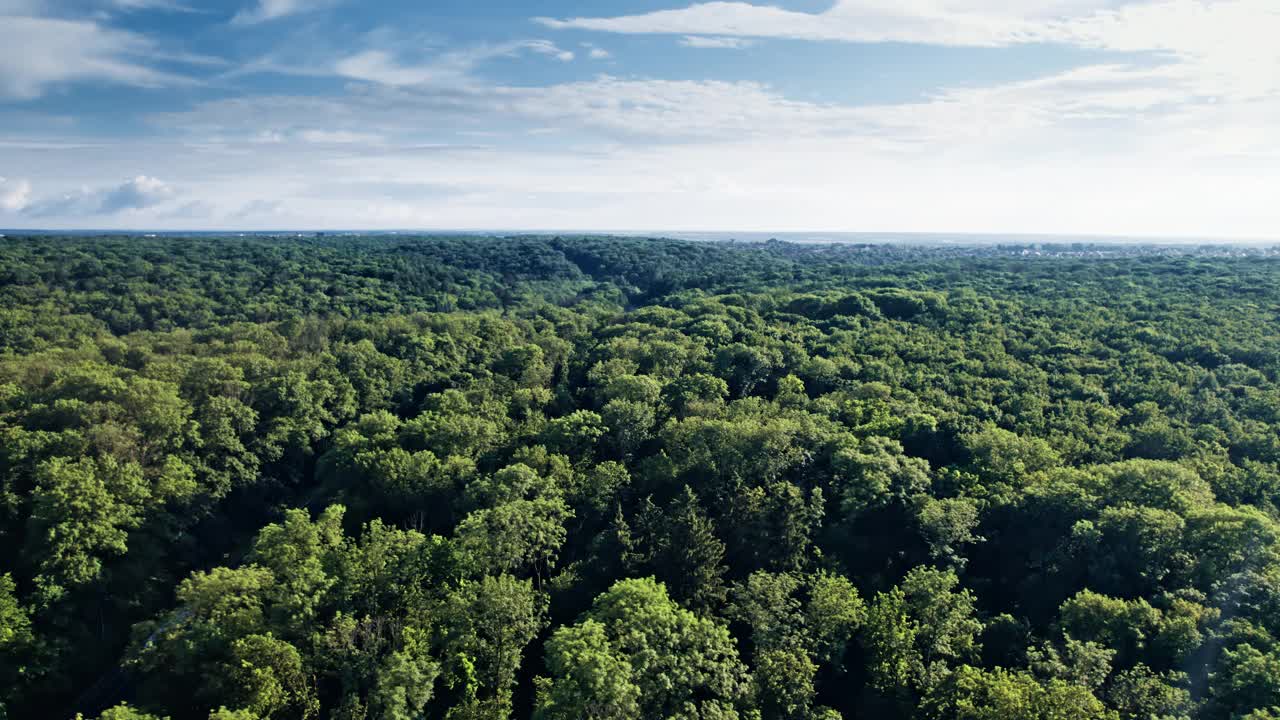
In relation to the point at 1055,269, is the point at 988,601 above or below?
below

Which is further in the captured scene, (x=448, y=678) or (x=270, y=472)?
(x=270, y=472)

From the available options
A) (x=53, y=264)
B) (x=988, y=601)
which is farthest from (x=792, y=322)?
(x=53, y=264)

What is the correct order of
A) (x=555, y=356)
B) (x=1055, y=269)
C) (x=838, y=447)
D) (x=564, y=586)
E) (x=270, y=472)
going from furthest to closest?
(x=1055, y=269), (x=555, y=356), (x=270, y=472), (x=838, y=447), (x=564, y=586)

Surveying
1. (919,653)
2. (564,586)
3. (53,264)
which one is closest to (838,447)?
(919,653)

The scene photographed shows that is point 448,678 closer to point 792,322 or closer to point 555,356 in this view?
point 555,356

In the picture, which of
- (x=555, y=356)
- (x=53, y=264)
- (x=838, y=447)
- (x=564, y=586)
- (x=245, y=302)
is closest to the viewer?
(x=564, y=586)

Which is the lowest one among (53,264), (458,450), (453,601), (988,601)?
(988,601)
